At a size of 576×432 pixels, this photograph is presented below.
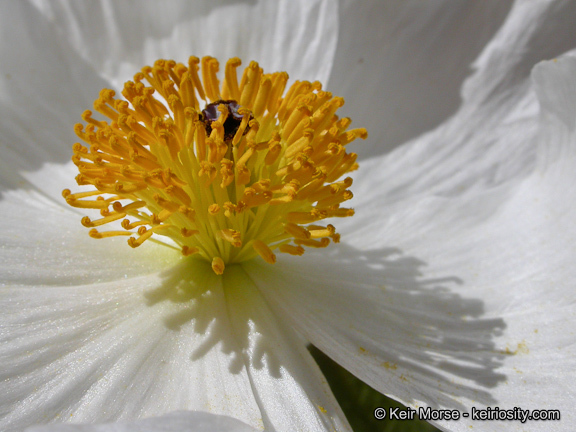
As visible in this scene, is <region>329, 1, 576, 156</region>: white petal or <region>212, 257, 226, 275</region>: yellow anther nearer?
<region>212, 257, 226, 275</region>: yellow anther

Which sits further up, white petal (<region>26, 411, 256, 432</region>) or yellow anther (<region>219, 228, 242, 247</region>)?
yellow anther (<region>219, 228, 242, 247</region>)

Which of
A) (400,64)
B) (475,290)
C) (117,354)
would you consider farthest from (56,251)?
(400,64)

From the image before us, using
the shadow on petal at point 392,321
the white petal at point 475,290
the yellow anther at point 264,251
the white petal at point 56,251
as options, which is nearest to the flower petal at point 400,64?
the white petal at point 475,290

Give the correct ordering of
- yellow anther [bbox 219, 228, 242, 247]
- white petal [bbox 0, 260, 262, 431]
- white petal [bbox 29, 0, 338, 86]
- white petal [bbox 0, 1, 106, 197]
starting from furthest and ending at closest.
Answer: white petal [bbox 29, 0, 338, 86], white petal [bbox 0, 1, 106, 197], yellow anther [bbox 219, 228, 242, 247], white petal [bbox 0, 260, 262, 431]

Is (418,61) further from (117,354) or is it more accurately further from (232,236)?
(117,354)

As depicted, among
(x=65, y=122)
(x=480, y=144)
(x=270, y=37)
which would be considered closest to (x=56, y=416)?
(x=65, y=122)

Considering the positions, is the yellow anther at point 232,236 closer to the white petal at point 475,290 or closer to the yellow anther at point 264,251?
the yellow anther at point 264,251

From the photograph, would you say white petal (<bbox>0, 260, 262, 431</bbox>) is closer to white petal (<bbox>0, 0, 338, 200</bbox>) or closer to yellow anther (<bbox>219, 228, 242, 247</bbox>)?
yellow anther (<bbox>219, 228, 242, 247</bbox>)

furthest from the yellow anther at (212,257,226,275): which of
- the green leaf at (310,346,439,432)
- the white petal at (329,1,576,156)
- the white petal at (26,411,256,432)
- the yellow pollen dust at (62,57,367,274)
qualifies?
the white petal at (329,1,576,156)
